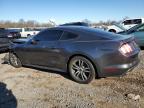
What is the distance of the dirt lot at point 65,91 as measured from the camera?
476cm

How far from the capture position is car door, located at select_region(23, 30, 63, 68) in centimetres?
676

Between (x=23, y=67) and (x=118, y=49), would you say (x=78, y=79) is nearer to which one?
(x=118, y=49)

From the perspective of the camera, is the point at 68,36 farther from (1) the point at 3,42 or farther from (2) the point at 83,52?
(1) the point at 3,42

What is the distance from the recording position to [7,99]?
5250mm

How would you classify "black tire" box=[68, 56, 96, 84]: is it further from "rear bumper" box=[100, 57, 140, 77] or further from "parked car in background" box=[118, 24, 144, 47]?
"parked car in background" box=[118, 24, 144, 47]

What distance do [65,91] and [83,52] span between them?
111 cm

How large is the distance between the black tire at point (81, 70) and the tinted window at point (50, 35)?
3.18 ft

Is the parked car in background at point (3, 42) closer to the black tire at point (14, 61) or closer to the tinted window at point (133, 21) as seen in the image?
A: the black tire at point (14, 61)

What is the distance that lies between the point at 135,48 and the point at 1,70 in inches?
179

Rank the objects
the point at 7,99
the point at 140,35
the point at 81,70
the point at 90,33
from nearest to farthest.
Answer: the point at 7,99 < the point at 81,70 < the point at 90,33 < the point at 140,35

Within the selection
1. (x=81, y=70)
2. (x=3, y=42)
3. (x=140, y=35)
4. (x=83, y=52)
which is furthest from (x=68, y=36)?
(x=3, y=42)

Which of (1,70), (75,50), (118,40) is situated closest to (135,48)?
(118,40)

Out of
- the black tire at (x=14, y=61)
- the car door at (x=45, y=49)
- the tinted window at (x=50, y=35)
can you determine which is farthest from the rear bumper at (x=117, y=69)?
the black tire at (x=14, y=61)

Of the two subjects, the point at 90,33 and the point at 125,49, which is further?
the point at 90,33
